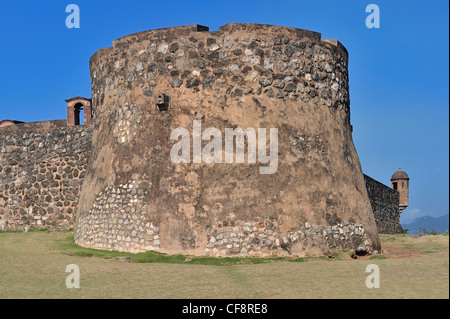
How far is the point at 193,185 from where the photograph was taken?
12.3 meters

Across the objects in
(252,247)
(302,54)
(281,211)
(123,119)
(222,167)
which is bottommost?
(252,247)

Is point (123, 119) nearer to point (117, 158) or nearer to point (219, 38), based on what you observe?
point (117, 158)

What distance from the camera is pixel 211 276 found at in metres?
9.41

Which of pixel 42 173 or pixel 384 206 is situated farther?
pixel 384 206

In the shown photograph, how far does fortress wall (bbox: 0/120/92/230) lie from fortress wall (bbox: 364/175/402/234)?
524 inches

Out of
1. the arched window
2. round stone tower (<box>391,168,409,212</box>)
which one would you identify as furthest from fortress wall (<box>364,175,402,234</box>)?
the arched window

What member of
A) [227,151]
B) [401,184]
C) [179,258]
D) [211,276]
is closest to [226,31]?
[227,151]

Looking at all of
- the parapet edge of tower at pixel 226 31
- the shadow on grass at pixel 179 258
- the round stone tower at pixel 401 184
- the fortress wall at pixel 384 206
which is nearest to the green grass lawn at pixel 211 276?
the shadow on grass at pixel 179 258

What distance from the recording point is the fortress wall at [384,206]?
1048 inches

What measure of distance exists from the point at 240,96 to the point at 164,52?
208 cm

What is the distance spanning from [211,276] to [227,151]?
366 centimetres

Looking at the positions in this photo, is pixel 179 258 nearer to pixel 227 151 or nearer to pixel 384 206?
pixel 227 151

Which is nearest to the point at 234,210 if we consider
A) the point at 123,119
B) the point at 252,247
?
the point at 252,247

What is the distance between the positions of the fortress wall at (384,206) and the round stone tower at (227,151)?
12.8m
